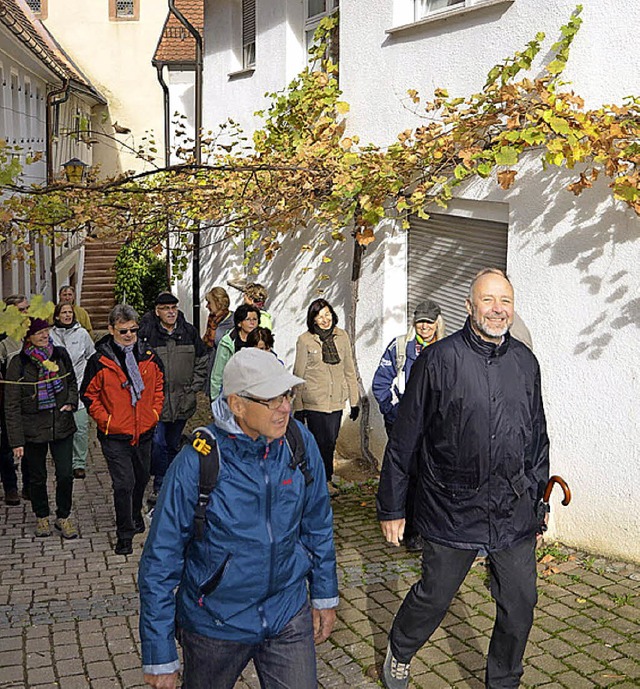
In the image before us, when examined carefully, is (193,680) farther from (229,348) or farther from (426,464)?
(229,348)

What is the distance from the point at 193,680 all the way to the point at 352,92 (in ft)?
26.5

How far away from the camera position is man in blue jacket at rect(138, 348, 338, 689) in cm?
371

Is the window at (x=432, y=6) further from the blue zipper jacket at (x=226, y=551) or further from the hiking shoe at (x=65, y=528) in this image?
the blue zipper jacket at (x=226, y=551)

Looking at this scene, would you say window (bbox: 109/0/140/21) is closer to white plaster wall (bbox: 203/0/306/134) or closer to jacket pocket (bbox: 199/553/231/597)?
white plaster wall (bbox: 203/0/306/134)

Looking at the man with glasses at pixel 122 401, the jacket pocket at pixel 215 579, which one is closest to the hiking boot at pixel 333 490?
the man with glasses at pixel 122 401

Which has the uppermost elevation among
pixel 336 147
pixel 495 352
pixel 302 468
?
pixel 336 147

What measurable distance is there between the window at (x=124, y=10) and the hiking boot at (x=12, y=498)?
3066cm

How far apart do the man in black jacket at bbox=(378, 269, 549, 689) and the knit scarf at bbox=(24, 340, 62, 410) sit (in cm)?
400

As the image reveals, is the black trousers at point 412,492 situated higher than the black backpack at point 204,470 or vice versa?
the black backpack at point 204,470

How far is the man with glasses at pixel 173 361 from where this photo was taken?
356 inches

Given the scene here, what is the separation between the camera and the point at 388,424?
8273 millimetres

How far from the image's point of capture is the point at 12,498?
31.0 ft

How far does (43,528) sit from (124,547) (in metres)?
0.93

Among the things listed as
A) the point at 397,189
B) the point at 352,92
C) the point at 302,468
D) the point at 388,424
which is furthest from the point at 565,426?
the point at 352,92
